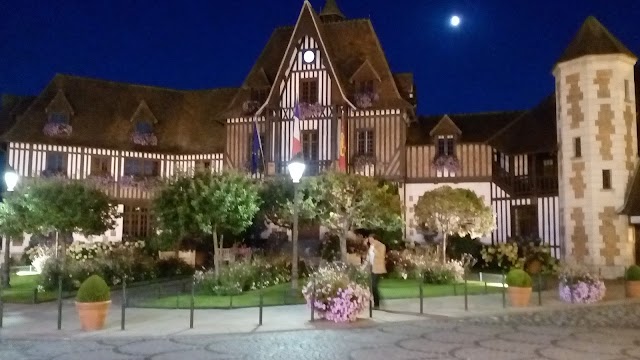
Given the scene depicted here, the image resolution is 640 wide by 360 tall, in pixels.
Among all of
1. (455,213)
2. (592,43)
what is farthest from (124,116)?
(592,43)

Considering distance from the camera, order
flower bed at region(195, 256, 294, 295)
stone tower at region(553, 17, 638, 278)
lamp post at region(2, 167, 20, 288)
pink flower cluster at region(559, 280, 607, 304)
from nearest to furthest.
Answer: pink flower cluster at region(559, 280, 607, 304) < flower bed at region(195, 256, 294, 295) < lamp post at region(2, 167, 20, 288) < stone tower at region(553, 17, 638, 278)

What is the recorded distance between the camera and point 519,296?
663 inches

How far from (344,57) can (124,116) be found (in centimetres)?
1284

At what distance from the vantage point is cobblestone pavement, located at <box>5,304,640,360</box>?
10.4 m

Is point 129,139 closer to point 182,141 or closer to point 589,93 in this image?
point 182,141

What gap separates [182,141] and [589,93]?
2150cm

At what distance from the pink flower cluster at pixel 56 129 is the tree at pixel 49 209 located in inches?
381

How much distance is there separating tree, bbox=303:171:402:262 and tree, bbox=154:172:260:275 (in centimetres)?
367

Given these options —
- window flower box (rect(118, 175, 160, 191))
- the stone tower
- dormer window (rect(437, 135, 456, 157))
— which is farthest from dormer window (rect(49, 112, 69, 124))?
the stone tower

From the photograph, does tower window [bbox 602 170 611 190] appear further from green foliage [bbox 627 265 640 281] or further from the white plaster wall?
green foliage [bbox 627 265 640 281]

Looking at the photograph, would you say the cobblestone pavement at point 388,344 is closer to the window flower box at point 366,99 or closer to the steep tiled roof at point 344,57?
the window flower box at point 366,99

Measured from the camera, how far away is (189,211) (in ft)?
70.4

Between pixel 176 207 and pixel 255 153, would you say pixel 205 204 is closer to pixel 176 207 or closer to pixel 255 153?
pixel 176 207

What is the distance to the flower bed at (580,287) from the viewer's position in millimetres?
17891
